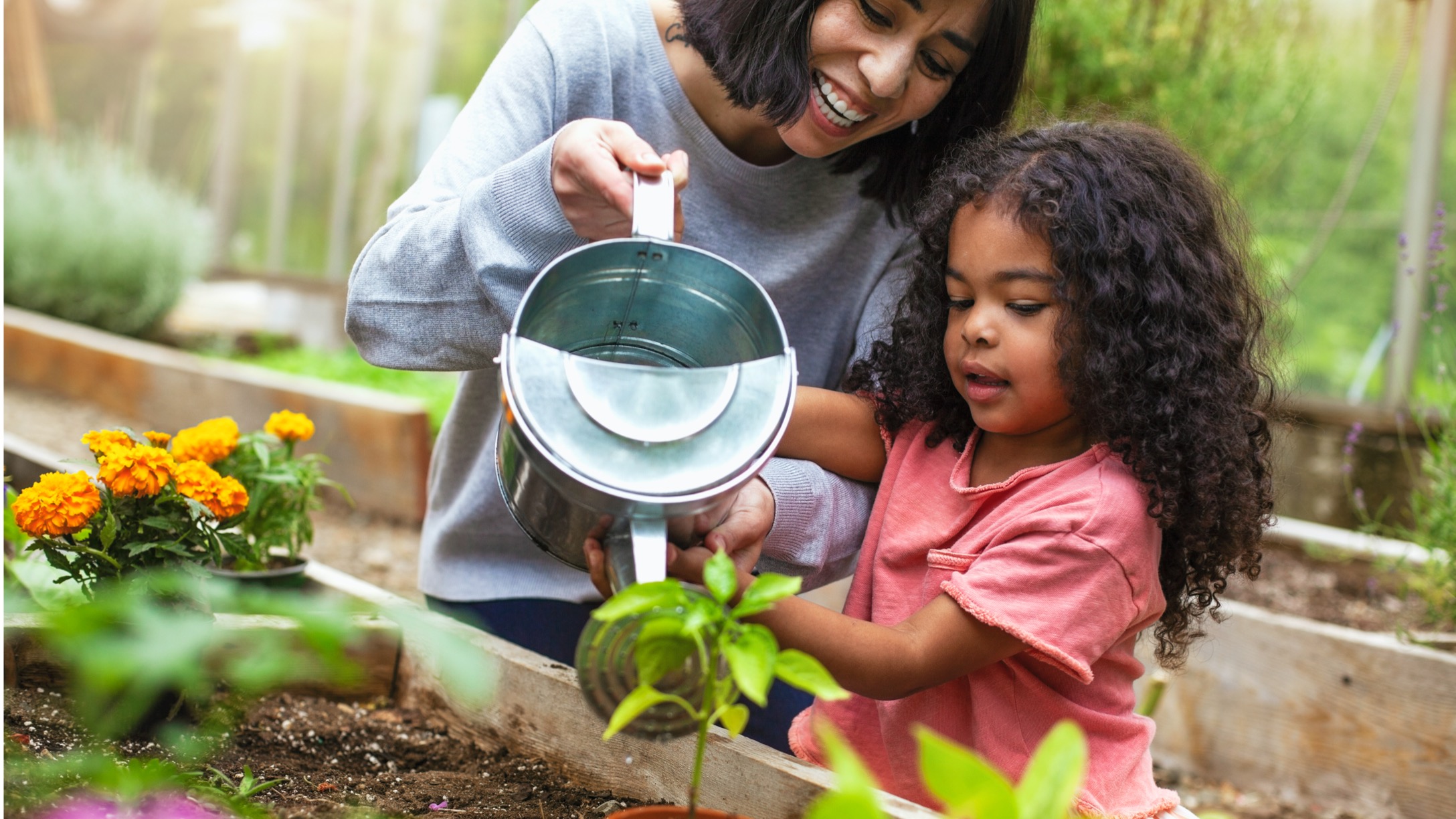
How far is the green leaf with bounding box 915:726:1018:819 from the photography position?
51cm

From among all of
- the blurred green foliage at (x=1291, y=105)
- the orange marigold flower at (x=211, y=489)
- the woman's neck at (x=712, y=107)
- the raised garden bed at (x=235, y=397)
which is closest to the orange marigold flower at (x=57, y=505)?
the orange marigold flower at (x=211, y=489)

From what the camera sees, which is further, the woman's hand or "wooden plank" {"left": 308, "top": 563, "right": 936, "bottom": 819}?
"wooden plank" {"left": 308, "top": 563, "right": 936, "bottom": 819}

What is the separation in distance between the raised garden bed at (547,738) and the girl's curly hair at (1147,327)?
1.44 feet

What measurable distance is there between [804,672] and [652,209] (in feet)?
1.33

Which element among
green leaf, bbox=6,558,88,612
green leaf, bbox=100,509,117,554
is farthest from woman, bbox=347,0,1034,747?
green leaf, bbox=6,558,88,612

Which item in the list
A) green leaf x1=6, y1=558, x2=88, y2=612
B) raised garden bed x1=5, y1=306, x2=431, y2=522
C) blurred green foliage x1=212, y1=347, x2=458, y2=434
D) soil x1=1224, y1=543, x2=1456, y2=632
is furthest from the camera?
blurred green foliage x1=212, y1=347, x2=458, y2=434

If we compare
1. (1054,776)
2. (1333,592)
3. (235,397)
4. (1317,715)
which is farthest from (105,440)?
(235,397)

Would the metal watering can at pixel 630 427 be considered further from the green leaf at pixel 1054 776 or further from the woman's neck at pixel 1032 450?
the woman's neck at pixel 1032 450

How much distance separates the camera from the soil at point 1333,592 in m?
2.66

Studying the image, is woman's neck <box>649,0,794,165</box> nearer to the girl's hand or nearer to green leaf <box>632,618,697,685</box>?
the girl's hand

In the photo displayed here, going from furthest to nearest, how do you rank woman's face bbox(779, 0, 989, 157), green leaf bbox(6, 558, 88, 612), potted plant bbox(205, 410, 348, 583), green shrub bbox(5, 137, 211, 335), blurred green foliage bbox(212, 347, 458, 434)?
1. green shrub bbox(5, 137, 211, 335)
2. blurred green foliage bbox(212, 347, 458, 434)
3. potted plant bbox(205, 410, 348, 583)
4. green leaf bbox(6, 558, 88, 612)
5. woman's face bbox(779, 0, 989, 157)

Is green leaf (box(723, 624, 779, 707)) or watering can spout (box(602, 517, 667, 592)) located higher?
watering can spout (box(602, 517, 667, 592))

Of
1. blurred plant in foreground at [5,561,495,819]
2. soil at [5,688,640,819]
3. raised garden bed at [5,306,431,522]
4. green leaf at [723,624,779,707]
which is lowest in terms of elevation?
raised garden bed at [5,306,431,522]

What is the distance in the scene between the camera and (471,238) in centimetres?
111
